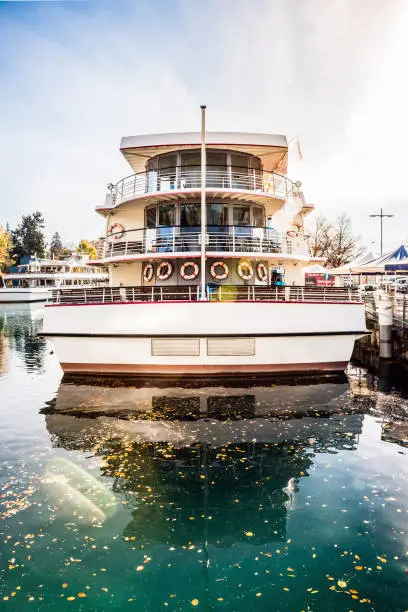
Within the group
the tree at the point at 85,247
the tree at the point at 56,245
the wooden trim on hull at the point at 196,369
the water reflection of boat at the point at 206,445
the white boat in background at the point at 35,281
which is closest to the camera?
the water reflection of boat at the point at 206,445

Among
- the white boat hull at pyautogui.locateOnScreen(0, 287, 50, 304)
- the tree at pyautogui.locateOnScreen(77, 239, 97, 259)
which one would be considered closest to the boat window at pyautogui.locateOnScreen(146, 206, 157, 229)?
the white boat hull at pyautogui.locateOnScreen(0, 287, 50, 304)

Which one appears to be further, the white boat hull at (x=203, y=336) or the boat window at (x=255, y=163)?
the boat window at (x=255, y=163)

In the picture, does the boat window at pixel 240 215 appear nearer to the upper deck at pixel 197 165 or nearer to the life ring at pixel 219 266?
the upper deck at pixel 197 165

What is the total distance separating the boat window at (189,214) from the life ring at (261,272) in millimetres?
3061

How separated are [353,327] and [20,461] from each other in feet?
35.7

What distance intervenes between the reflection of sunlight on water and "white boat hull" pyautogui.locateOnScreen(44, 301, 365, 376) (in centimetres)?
612

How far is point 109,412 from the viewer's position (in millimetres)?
10328

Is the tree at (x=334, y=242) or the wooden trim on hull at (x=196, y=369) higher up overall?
the tree at (x=334, y=242)

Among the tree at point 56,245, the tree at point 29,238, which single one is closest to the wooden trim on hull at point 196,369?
the tree at point 29,238

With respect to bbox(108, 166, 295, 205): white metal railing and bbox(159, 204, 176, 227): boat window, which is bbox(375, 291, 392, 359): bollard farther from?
bbox(159, 204, 176, 227): boat window

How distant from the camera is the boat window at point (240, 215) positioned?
53.4 ft

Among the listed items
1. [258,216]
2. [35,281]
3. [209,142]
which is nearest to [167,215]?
[209,142]

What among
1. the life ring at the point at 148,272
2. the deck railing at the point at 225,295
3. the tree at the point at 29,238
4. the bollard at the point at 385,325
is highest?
the tree at the point at 29,238

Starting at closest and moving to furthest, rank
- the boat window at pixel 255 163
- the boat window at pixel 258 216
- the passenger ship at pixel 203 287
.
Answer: the passenger ship at pixel 203 287 → the boat window at pixel 258 216 → the boat window at pixel 255 163
